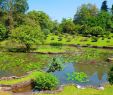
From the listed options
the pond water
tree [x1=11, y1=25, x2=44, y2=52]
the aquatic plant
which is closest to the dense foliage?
tree [x1=11, y1=25, x2=44, y2=52]

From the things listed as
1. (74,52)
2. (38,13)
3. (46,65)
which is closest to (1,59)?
(46,65)

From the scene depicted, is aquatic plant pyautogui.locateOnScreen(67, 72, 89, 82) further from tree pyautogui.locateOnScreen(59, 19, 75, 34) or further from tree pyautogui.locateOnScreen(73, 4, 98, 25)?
tree pyautogui.locateOnScreen(73, 4, 98, 25)

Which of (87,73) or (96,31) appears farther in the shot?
(96,31)

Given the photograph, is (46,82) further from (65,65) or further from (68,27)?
(68,27)

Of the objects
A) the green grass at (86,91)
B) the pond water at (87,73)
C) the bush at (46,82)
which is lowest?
the pond water at (87,73)

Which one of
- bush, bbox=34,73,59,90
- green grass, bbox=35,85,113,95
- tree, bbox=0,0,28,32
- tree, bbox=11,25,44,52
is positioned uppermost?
tree, bbox=0,0,28,32

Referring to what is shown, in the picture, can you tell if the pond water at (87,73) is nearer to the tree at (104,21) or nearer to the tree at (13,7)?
the tree at (13,7)

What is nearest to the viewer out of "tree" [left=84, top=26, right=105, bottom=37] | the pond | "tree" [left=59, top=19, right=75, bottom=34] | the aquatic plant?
the aquatic plant

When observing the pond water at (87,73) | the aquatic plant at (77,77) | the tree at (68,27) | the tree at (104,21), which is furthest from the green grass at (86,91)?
the tree at (104,21)

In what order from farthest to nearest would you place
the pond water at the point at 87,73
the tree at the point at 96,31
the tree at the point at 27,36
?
the tree at the point at 96,31, the tree at the point at 27,36, the pond water at the point at 87,73

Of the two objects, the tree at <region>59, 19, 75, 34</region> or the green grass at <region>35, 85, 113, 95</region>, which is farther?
the tree at <region>59, 19, 75, 34</region>

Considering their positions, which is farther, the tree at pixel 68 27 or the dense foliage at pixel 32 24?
the tree at pixel 68 27

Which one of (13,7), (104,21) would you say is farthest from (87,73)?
(104,21)

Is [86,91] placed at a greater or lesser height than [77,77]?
greater
